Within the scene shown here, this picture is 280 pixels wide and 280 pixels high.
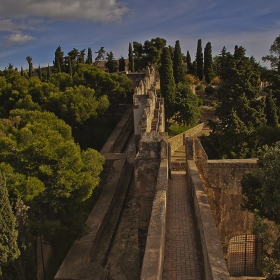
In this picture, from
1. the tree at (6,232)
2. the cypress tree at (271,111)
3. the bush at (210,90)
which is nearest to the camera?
the tree at (6,232)

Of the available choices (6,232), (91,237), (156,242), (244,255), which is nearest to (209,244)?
(156,242)

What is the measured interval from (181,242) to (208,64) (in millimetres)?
30576

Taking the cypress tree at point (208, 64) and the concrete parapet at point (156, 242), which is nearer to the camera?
the concrete parapet at point (156, 242)

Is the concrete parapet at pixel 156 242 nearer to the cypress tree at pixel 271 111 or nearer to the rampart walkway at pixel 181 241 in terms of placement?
the rampart walkway at pixel 181 241

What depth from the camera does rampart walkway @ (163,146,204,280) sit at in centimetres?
581

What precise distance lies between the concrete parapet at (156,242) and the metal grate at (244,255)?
14.6ft

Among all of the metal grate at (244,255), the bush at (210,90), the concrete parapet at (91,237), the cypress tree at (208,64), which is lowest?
the metal grate at (244,255)

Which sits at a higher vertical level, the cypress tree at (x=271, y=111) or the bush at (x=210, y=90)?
the bush at (x=210, y=90)

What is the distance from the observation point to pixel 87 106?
19.3 meters

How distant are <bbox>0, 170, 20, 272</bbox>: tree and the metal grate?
6449 mm

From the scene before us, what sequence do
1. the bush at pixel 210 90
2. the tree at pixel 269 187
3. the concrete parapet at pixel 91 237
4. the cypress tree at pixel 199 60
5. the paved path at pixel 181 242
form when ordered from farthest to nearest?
the cypress tree at pixel 199 60
the bush at pixel 210 90
the concrete parapet at pixel 91 237
the tree at pixel 269 187
the paved path at pixel 181 242

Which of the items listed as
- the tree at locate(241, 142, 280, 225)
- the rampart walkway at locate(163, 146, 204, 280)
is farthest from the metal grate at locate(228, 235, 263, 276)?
the tree at locate(241, 142, 280, 225)

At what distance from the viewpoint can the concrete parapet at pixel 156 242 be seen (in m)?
4.79

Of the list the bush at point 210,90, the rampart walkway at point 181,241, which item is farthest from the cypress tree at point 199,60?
the rampart walkway at point 181,241
